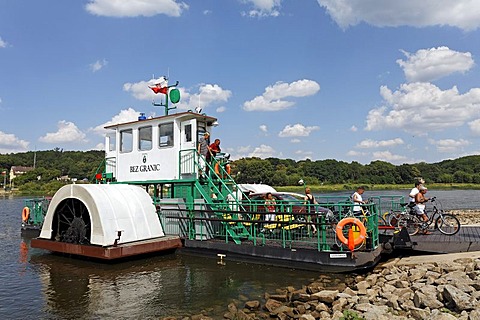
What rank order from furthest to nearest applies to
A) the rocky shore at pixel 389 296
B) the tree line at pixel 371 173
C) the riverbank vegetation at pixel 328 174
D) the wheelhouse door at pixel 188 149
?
the tree line at pixel 371 173
the riverbank vegetation at pixel 328 174
the wheelhouse door at pixel 188 149
the rocky shore at pixel 389 296

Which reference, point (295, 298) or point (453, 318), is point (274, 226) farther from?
point (453, 318)

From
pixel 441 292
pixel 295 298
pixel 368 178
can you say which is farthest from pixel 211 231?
pixel 368 178

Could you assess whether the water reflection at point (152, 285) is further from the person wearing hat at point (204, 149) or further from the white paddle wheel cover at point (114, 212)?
the person wearing hat at point (204, 149)

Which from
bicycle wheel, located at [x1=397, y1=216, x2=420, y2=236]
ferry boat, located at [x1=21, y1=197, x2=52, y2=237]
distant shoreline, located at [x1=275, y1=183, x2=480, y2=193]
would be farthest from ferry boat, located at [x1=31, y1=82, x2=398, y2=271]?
distant shoreline, located at [x1=275, y1=183, x2=480, y2=193]

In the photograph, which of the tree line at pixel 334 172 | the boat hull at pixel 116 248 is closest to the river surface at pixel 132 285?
the boat hull at pixel 116 248

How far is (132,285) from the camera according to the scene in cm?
1004

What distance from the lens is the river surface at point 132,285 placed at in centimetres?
820

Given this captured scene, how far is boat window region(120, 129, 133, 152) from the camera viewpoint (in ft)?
51.6

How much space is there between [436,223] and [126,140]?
40.8ft

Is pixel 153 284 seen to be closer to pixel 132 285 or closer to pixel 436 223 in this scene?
pixel 132 285

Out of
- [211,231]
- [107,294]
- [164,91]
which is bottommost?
[107,294]

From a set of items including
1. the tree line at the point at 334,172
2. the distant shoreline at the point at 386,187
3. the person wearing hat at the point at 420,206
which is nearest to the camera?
the person wearing hat at the point at 420,206

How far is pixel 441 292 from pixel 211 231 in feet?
26.2

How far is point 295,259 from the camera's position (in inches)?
421
